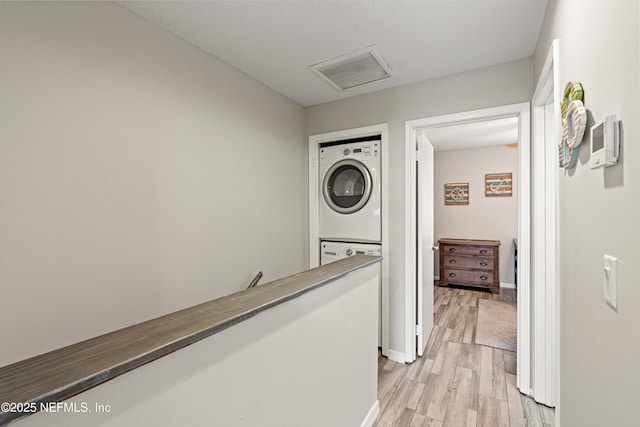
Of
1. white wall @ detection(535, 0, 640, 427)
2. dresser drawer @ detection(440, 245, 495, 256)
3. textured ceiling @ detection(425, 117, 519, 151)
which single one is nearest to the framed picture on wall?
textured ceiling @ detection(425, 117, 519, 151)

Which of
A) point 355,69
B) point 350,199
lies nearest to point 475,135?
point 350,199

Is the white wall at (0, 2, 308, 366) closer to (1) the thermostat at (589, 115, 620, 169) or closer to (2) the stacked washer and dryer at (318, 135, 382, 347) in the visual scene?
(2) the stacked washer and dryer at (318, 135, 382, 347)

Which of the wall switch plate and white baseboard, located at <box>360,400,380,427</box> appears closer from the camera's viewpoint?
the wall switch plate

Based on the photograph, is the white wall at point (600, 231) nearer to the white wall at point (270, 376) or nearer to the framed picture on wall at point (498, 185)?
the white wall at point (270, 376)

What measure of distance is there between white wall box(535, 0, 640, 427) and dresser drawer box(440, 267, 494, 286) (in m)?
3.63

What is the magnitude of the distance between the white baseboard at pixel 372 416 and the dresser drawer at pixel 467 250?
3.48 meters

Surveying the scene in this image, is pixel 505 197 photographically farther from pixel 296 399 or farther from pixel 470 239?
pixel 296 399

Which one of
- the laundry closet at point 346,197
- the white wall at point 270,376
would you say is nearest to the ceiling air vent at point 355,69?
the laundry closet at point 346,197

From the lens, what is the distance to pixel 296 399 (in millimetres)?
1107

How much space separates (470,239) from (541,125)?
3.61m

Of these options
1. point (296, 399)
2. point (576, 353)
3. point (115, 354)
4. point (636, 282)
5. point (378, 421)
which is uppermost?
point (636, 282)

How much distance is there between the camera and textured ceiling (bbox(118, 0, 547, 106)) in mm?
1562

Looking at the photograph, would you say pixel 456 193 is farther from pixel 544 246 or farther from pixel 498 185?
pixel 544 246

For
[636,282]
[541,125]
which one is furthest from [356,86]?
[636,282]
